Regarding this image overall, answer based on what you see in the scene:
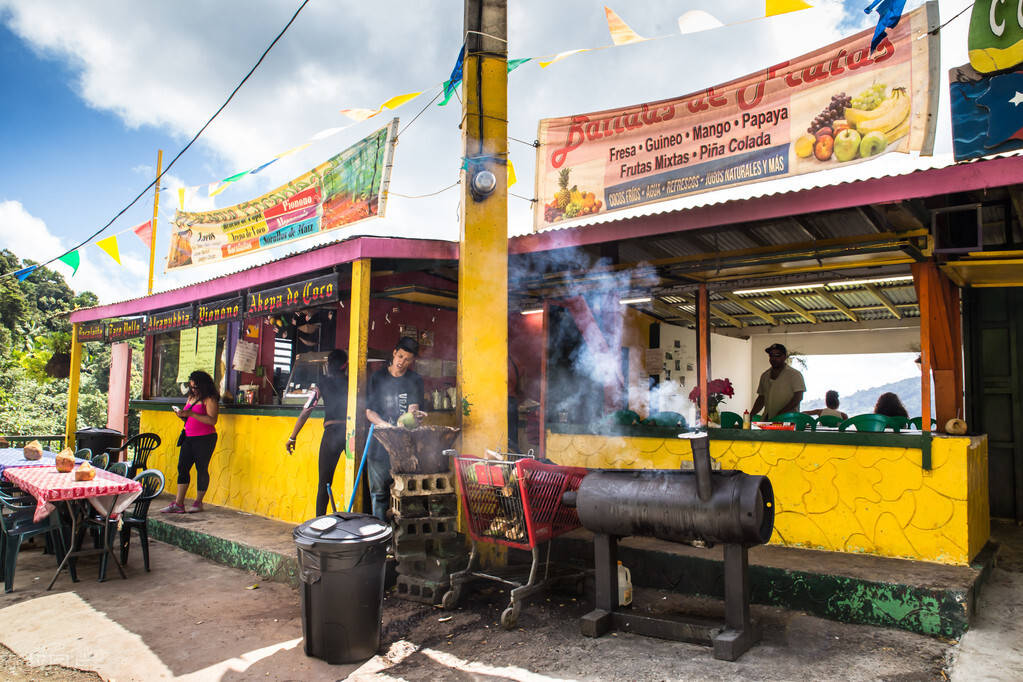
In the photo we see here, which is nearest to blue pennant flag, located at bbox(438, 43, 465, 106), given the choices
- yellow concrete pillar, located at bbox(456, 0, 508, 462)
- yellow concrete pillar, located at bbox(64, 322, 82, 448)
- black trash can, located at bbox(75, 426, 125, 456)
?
yellow concrete pillar, located at bbox(456, 0, 508, 462)

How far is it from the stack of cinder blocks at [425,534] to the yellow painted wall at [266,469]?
92cm

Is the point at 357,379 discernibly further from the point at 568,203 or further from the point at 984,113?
the point at 984,113

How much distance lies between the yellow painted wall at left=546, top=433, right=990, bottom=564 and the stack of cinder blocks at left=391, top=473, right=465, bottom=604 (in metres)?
2.72

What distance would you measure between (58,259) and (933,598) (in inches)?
587

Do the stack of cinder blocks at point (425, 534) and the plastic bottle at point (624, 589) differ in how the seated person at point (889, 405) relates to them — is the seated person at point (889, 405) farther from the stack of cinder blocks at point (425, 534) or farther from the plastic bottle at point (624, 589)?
the stack of cinder blocks at point (425, 534)

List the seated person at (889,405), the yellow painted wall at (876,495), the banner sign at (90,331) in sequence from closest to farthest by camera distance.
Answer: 1. the yellow painted wall at (876,495)
2. the seated person at (889,405)
3. the banner sign at (90,331)

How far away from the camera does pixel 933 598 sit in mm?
4363

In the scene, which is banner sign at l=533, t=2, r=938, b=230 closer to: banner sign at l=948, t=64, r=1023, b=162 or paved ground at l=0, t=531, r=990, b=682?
banner sign at l=948, t=64, r=1023, b=162

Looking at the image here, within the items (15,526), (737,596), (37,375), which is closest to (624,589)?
(737,596)

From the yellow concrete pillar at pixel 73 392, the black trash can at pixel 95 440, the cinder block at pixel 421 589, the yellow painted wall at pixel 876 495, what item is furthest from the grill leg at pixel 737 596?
the yellow concrete pillar at pixel 73 392

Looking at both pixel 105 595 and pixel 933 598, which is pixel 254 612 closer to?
pixel 105 595

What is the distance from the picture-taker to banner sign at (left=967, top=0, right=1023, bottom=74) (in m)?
4.93

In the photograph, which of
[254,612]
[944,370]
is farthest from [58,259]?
[944,370]

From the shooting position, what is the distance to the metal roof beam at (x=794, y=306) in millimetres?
9336
